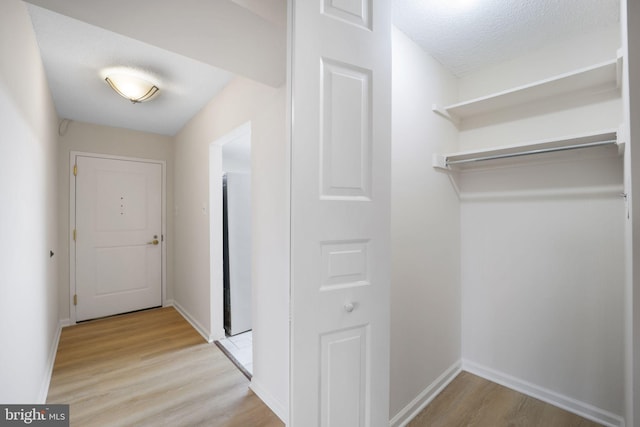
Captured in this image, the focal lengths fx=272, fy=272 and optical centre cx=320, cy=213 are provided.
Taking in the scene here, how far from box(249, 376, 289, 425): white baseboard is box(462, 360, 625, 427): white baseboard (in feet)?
4.84

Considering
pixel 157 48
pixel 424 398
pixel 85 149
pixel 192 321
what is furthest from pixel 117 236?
pixel 424 398

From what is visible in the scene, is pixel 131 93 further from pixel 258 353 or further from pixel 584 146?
pixel 584 146

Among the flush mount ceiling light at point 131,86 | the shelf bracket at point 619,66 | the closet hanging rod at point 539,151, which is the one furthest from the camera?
the flush mount ceiling light at point 131,86

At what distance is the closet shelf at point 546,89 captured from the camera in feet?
4.91

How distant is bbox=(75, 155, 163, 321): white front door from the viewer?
328cm

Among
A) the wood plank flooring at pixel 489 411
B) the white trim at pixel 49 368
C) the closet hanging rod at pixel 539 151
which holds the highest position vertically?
the closet hanging rod at pixel 539 151

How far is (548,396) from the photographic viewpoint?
5.99ft

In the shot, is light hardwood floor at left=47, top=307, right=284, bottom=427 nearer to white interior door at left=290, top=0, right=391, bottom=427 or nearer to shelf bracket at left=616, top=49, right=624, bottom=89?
white interior door at left=290, top=0, right=391, bottom=427

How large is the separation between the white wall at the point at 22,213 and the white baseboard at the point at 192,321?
3.83 feet

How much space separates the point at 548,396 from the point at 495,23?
2413 millimetres

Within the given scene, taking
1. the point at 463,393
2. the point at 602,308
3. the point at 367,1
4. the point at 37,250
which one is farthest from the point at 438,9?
the point at 37,250

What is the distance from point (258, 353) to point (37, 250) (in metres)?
1.67

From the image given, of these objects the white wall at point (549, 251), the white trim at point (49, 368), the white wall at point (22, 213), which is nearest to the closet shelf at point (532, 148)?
the white wall at point (549, 251)

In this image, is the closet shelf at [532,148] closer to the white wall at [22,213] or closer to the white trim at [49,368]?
the white wall at [22,213]
